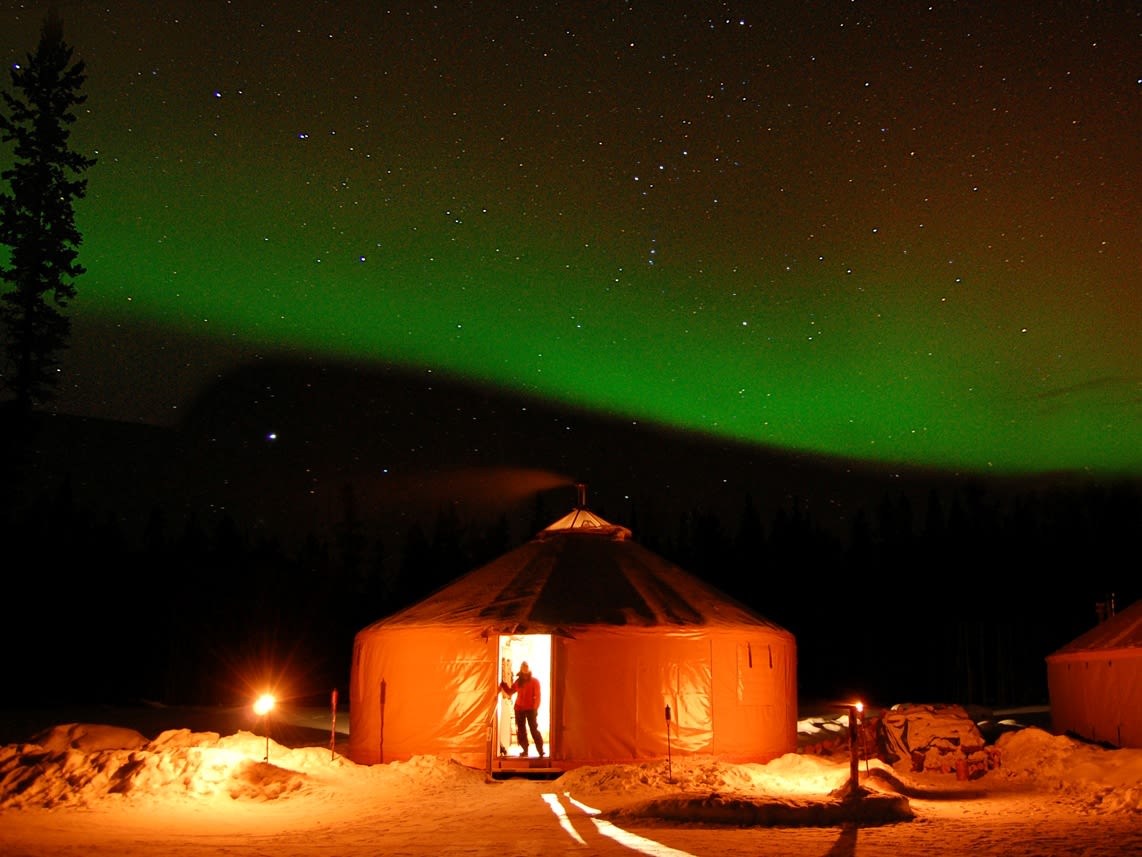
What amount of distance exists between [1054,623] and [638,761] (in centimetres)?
3821

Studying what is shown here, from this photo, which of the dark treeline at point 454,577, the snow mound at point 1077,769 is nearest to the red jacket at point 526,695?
the snow mound at point 1077,769

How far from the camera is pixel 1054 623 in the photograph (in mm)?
44562

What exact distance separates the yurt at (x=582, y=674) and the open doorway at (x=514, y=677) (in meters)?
0.04

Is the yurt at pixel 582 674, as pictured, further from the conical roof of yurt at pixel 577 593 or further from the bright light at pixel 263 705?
the bright light at pixel 263 705

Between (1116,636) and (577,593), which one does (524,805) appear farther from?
(1116,636)

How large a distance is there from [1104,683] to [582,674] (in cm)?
718

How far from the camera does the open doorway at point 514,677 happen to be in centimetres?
1239

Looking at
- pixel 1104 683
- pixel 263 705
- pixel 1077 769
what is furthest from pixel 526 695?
pixel 1104 683

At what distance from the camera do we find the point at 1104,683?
1414 cm

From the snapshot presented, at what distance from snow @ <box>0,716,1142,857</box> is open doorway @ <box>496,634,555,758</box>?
3.81 ft

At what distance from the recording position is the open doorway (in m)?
12.4

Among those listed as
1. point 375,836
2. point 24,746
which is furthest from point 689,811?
point 24,746

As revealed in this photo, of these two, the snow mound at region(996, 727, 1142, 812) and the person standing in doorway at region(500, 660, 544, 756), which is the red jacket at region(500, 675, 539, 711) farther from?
the snow mound at region(996, 727, 1142, 812)

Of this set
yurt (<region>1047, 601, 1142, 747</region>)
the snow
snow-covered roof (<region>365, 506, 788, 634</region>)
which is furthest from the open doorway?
yurt (<region>1047, 601, 1142, 747</region>)
